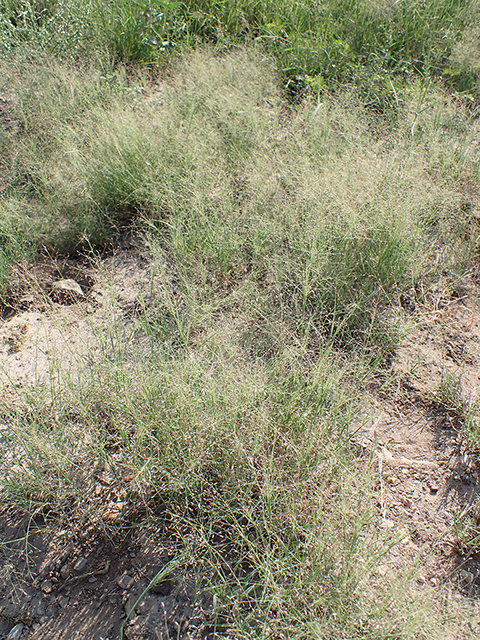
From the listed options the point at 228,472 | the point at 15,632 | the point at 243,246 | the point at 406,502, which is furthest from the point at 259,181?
the point at 15,632

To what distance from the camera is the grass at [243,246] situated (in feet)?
5.68

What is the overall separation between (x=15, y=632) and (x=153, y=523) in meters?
0.52

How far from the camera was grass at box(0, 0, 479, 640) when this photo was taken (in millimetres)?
1730

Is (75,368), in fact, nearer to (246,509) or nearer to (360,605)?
(246,509)

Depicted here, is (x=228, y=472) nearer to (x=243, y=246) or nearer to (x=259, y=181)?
(x=243, y=246)

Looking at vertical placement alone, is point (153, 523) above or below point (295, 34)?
below

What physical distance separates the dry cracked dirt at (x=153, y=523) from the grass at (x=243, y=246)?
0.09 metres

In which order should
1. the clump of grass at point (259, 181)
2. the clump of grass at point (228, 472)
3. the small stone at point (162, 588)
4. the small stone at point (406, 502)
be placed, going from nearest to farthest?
the clump of grass at point (228, 472)
the small stone at point (162, 588)
the small stone at point (406, 502)
the clump of grass at point (259, 181)

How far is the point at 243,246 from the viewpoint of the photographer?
271cm

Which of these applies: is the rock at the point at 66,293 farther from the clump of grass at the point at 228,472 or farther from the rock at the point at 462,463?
the rock at the point at 462,463

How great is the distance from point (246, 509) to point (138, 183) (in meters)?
1.92

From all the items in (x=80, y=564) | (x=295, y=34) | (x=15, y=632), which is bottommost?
(x=15, y=632)

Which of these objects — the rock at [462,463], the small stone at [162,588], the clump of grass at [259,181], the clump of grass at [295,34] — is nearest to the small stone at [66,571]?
the small stone at [162,588]

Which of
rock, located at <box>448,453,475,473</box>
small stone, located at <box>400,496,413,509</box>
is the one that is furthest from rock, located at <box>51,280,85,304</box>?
rock, located at <box>448,453,475,473</box>
